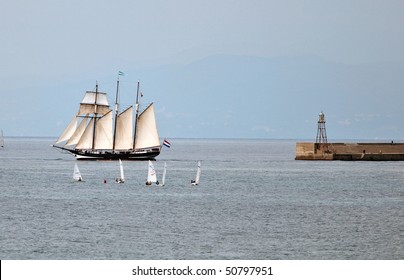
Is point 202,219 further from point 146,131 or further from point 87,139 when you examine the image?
point 87,139

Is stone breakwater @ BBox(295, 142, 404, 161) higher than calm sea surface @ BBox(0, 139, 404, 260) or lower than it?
higher

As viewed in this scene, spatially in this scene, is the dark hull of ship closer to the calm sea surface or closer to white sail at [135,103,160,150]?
white sail at [135,103,160,150]

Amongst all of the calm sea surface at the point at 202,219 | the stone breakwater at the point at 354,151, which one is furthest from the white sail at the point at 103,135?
the calm sea surface at the point at 202,219

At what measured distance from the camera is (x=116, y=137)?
15788 centimetres

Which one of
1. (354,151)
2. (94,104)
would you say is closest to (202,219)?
(354,151)

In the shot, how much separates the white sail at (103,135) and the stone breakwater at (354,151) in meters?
31.7

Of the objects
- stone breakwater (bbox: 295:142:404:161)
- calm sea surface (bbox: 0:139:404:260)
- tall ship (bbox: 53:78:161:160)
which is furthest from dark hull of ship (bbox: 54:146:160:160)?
calm sea surface (bbox: 0:139:404:260)

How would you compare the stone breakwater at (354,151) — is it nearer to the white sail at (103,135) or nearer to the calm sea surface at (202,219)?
the white sail at (103,135)

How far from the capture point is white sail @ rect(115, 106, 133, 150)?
15475 centimetres

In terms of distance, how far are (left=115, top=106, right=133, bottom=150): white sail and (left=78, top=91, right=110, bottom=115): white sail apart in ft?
34.3

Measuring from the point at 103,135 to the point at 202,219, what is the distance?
335 feet

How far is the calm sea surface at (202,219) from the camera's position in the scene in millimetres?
44531

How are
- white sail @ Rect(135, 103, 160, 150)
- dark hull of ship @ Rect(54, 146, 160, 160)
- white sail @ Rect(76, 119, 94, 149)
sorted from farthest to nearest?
1. white sail @ Rect(76, 119, 94, 149)
2. dark hull of ship @ Rect(54, 146, 160, 160)
3. white sail @ Rect(135, 103, 160, 150)

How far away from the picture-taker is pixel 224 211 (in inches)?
2554
